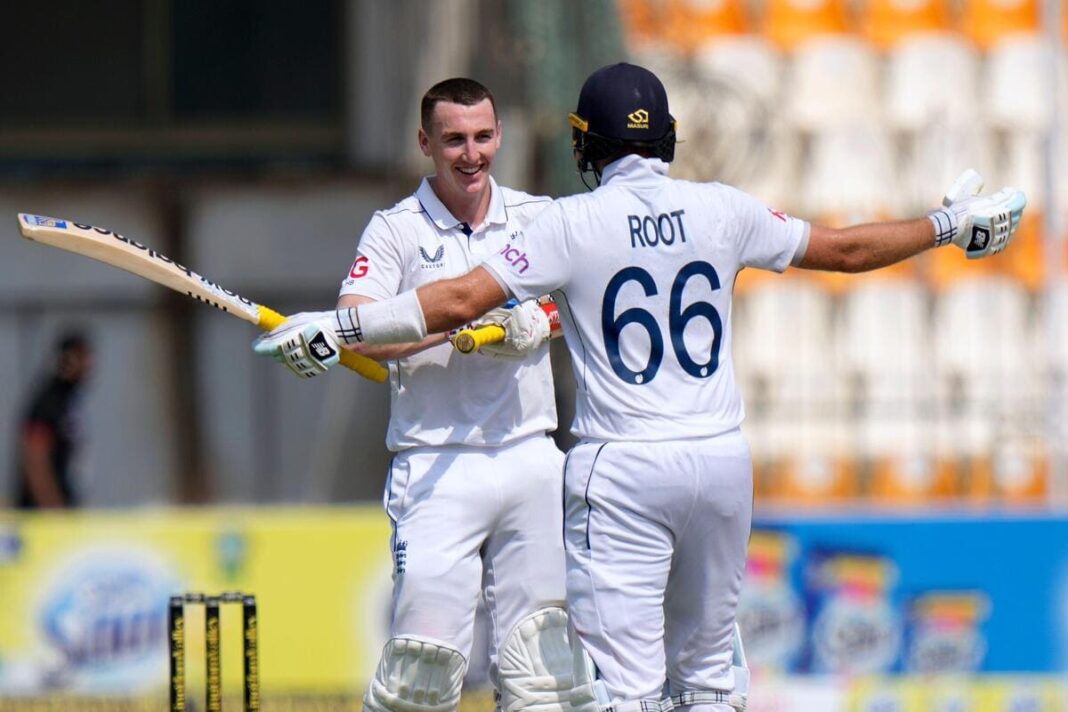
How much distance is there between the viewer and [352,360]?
515 cm

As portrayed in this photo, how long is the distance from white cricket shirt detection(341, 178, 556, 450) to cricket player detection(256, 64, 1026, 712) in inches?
20.4

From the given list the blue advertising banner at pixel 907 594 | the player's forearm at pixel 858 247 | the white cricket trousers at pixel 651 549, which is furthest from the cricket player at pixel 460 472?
the blue advertising banner at pixel 907 594

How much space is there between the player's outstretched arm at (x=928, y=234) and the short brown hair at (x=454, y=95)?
108cm

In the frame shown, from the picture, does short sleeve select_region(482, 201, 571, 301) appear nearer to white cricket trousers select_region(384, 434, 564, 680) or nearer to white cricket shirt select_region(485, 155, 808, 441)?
white cricket shirt select_region(485, 155, 808, 441)

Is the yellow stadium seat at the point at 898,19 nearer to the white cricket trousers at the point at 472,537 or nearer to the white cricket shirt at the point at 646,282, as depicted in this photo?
the white cricket trousers at the point at 472,537

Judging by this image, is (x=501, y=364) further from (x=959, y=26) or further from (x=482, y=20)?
(x=959, y=26)

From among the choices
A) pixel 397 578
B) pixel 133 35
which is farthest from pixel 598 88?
pixel 133 35

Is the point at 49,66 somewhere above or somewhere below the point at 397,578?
above

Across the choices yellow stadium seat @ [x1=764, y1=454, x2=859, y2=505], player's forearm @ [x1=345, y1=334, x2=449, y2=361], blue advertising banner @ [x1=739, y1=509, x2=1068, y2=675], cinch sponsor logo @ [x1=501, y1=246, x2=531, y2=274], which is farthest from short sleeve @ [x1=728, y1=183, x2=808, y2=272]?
yellow stadium seat @ [x1=764, y1=454, x2=859, y2=505]

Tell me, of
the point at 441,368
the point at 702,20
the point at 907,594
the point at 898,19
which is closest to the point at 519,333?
the point at 441,368

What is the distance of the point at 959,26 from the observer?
12992 mm

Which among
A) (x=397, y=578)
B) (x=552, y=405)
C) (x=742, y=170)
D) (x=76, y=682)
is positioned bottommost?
(x=76, y=682)

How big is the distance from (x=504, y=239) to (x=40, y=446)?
6467 mm

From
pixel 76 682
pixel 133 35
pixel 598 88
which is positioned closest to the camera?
pixel 598 88
